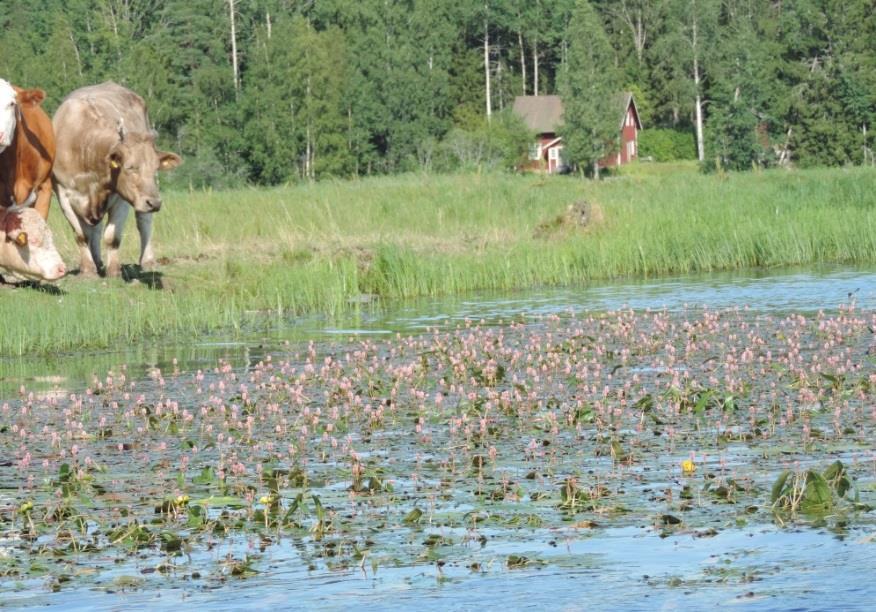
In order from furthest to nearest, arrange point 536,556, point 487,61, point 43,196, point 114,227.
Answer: point 487,61
point 114,227
point 43,196
point 536,556

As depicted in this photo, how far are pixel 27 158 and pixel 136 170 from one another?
1322 mm

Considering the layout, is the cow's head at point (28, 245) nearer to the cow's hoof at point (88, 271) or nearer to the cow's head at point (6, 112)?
the cow's head at point (6, 112)

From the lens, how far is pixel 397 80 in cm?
7800

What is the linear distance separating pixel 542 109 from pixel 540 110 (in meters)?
0.16

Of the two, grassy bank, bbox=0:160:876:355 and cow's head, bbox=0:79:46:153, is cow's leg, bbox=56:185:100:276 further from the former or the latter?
cow's head, bbox=0:79:46:153

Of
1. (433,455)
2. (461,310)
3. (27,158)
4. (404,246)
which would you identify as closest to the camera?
(433,455)

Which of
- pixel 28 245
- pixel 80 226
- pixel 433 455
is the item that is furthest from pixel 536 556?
pixel 80 226

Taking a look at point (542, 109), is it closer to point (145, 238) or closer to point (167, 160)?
point (145, 238)

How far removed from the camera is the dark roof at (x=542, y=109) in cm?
8756

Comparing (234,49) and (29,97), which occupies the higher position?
(234,49)

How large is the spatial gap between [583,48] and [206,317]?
216 feet

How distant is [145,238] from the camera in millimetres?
20031

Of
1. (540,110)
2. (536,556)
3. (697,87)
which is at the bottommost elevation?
(536,556)

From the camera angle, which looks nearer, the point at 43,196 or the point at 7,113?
the point at 7,113
